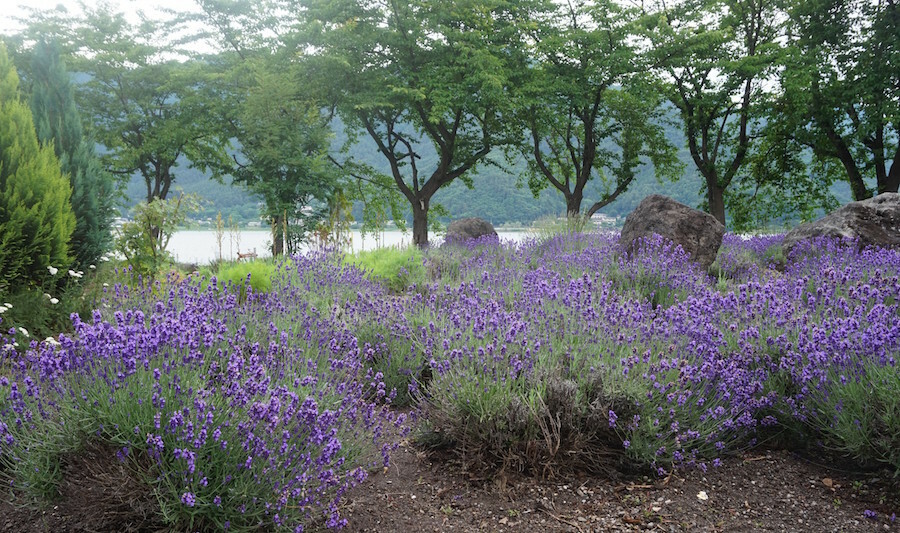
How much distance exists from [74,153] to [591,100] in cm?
1393

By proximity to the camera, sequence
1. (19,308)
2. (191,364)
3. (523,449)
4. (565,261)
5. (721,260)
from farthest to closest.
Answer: (721,260) → (565,261) → (19,308) → (523,449) → (191,364)

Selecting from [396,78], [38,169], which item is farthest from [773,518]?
[396,78]

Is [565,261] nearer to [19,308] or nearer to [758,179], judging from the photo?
[19,308]

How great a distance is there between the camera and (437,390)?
3430mm

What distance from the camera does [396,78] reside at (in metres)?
16.0

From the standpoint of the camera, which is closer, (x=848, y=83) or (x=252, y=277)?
(x=252, y=277)

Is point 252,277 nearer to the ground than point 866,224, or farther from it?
nearer to the ground

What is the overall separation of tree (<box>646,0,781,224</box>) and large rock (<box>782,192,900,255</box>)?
9175mm

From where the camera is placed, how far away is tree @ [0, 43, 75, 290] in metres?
5.79

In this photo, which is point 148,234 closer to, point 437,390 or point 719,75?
point 437,390

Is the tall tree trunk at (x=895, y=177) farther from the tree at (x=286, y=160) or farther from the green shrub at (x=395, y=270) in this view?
the tree at (x=286, y=160)

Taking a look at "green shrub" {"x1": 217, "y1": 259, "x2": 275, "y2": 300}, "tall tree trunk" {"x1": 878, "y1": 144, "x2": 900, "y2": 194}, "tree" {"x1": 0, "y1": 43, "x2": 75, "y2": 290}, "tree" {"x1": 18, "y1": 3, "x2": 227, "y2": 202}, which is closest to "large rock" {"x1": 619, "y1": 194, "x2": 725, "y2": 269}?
"green shrub" {"x1": 217, "y1": 259, "x2": 275, "y2": 300}

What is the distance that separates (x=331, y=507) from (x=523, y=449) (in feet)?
3.76

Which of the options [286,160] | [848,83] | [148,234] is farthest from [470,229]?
[848,83]
